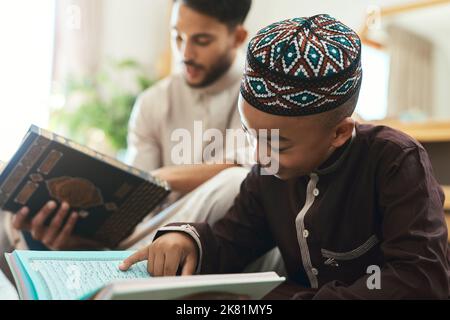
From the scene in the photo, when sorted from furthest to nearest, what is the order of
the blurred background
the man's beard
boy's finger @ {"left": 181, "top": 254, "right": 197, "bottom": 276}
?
1. the blurred background
2. the man's beard
3. boy's finger @ {"left": 181, "top": 254, "right": 197, "bottom": 276}

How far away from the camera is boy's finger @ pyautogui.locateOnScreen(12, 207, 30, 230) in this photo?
1.10 m

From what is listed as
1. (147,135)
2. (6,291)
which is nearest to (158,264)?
(6,291)

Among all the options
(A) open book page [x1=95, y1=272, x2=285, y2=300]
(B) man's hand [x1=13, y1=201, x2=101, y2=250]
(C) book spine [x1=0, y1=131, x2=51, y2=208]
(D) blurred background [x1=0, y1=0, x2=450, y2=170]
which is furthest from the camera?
(D) blurred background [x1=0, y1=0, x2=450, y2=170]

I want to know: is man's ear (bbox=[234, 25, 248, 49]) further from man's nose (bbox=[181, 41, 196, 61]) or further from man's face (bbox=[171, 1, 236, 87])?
man's nose (bbox=[181, 41, 196, 61])

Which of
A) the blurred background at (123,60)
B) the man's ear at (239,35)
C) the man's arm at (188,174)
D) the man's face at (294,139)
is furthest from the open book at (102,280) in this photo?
the blurred background at (123,60)

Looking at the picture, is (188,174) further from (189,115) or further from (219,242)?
(219,242)

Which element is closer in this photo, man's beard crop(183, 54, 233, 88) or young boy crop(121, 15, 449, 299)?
young boy crop(121, 15, 449, 299)

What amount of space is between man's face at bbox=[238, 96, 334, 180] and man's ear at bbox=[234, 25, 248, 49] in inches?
28.8

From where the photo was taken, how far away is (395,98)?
7.84 feet

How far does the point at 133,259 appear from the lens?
746mm

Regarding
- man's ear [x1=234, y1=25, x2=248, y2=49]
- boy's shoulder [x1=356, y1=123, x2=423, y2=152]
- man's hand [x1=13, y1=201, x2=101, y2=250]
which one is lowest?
man's hand [x1=13, y1=201, x2=101, y2=250]

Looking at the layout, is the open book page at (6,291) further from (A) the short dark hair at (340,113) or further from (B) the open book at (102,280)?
(A) the short dark hair at (340,113)

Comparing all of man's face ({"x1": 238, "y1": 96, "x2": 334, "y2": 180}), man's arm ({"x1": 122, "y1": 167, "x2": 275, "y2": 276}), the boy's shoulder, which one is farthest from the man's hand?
the boy's shoulder

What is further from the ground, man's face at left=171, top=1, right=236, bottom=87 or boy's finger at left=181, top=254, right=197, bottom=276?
man's face at left=171, top=1, right=236, bottom=87
